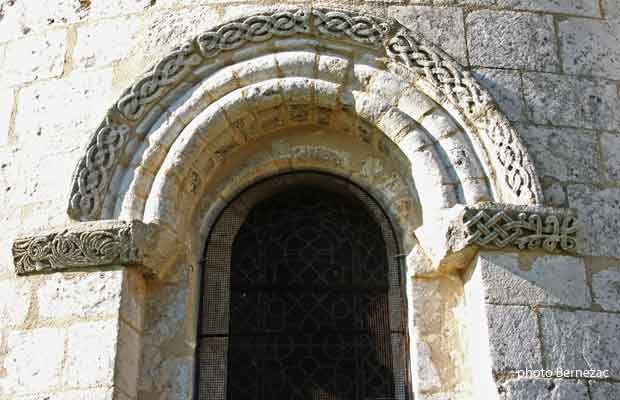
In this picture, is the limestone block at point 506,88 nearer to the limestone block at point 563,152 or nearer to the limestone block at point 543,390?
the limestone block at point 563,152

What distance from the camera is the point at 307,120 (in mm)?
5957

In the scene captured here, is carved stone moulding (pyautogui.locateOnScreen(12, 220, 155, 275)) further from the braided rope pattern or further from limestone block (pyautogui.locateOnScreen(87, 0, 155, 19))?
the braided rope pattern

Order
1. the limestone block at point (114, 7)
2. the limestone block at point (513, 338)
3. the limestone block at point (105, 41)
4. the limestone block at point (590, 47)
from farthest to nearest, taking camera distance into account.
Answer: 1. the limestone block at point (114, 7)
2. the limestone block at point (105, 41)
3. the limestone block at point (590, 47)
4. the limestone block at point (513, 338)

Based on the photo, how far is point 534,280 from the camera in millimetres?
5027

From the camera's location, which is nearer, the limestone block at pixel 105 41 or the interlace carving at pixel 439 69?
the interlace carving at pixel 439 69

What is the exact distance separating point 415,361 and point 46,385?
2.12m

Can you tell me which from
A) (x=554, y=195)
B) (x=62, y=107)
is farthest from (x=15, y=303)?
(x=554, y=195)

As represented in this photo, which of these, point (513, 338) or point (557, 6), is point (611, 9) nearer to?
point (557, 6)

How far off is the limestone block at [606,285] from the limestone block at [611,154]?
606 mm

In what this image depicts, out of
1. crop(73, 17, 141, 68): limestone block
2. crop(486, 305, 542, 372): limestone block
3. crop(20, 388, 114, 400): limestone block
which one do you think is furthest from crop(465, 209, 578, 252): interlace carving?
crop(73, 17, 141, 68): limestone block

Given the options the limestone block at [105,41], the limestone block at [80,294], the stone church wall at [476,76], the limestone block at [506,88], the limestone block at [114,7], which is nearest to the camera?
the stone church wall at [476,76]

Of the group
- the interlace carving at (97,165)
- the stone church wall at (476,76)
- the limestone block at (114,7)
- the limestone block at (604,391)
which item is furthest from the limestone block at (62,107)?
the limestone block at (604,391)

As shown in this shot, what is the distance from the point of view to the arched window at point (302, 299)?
17.6ft

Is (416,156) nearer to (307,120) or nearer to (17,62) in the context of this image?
(307,120)
